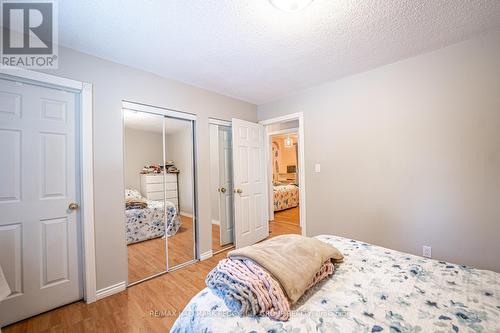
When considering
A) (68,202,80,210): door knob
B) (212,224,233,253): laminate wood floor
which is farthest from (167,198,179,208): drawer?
(68,202,80,210): door knob

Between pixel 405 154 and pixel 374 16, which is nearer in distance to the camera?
pixel 374 16

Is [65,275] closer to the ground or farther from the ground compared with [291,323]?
closer to the ground

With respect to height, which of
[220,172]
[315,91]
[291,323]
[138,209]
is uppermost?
[315,91]

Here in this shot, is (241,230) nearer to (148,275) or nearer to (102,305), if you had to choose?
(148,275)

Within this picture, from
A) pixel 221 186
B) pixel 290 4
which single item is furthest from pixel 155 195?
pixel 290 4

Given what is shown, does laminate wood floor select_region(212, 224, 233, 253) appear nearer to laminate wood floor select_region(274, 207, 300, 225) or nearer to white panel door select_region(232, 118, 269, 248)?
white panel door select_region(232, 118, 269, 248)

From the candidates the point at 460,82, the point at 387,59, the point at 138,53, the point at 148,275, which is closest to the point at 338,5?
the point at 387,59

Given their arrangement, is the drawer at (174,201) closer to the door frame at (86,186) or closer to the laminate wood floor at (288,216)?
the door frame at (86,186)

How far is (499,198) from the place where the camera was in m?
1.78

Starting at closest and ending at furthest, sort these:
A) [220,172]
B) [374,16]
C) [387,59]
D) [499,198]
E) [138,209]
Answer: [374,16], [499,198], [387,59], [138,209], [220,172]

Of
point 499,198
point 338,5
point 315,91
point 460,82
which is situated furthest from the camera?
point 315,91

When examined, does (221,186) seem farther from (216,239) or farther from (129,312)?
(129,312)

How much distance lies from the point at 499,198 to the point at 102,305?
3.66m

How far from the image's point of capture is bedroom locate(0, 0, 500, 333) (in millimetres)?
1071
